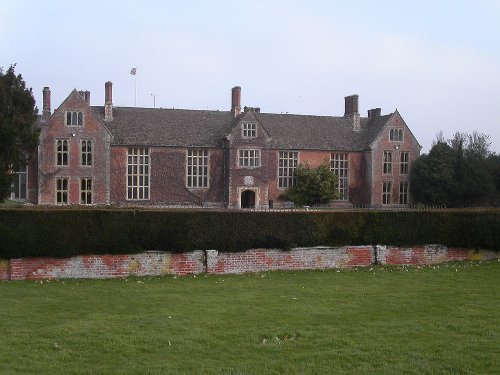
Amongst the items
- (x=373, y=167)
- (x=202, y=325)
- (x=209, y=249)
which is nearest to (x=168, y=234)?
(x=209, y=249)

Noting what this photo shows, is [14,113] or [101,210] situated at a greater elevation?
[14,113]

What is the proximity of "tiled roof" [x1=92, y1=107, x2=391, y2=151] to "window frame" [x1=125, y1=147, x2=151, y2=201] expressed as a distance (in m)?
0.81

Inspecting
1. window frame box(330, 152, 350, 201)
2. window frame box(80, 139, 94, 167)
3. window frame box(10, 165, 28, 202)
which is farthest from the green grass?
window frame box(330, 152, 350, 201)

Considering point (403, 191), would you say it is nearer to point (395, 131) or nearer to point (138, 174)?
point (395, 131)

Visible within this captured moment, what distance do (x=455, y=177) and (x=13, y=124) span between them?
3313cm

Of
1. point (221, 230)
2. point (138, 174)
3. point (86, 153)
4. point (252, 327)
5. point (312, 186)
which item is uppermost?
point (86, 153)

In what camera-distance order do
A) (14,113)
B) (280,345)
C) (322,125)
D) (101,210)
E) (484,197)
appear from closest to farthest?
(280,345) < (101,210) < (14,113) < (484,197) < (322,125)

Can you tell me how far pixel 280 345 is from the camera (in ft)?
34.2

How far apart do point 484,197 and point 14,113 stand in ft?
115

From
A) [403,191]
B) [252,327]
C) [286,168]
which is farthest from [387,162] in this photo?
[252,327]

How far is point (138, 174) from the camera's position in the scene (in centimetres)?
4841

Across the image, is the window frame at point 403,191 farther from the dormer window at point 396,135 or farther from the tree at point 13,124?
the tree at point 13,124

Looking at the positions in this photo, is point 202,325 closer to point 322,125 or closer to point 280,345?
point 280,345

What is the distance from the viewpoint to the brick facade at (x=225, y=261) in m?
19.3
